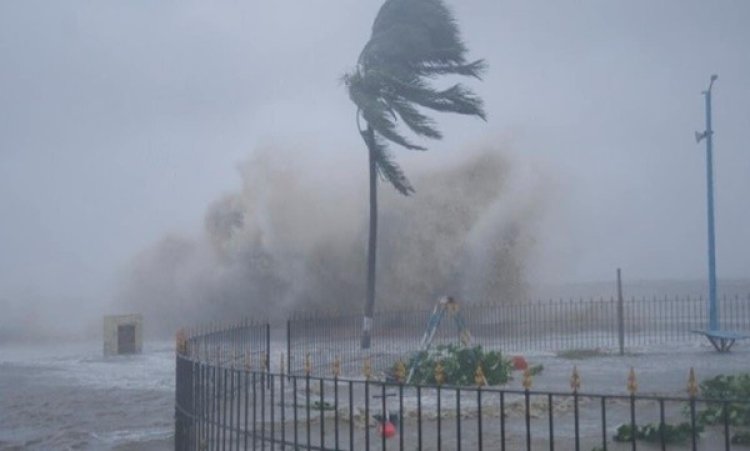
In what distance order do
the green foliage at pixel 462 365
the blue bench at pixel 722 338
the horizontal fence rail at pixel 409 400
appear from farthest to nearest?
the blue bench at pixel 722 338
the green foliage at pixel 462 365
the horizontal fence rail at pixel 409 400

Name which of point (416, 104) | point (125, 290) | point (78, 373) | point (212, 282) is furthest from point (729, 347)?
point (125, 290)

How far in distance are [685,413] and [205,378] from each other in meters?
6.32

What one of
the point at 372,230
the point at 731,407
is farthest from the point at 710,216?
the point at 731,407

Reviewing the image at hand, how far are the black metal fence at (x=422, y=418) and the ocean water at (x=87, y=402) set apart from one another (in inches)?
97.3

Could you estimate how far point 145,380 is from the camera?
22.0 metres

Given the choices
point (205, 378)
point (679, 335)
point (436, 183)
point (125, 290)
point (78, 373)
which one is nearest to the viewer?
point (205, 378)

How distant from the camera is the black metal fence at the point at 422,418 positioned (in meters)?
6.57

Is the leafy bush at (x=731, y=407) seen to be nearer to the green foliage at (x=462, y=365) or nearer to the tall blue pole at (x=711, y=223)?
the green foliage at (x=462, y=365)

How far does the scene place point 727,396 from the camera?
9.91 meters

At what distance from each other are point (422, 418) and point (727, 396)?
3.54m

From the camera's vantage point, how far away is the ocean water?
14227 millimetres

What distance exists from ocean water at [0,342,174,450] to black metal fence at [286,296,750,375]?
10.6 feet

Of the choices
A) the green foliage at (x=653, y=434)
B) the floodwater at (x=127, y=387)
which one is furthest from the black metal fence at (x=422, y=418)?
the floodwater at (x=127, y=387)

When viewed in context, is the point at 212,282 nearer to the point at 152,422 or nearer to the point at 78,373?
the point at 78,373
